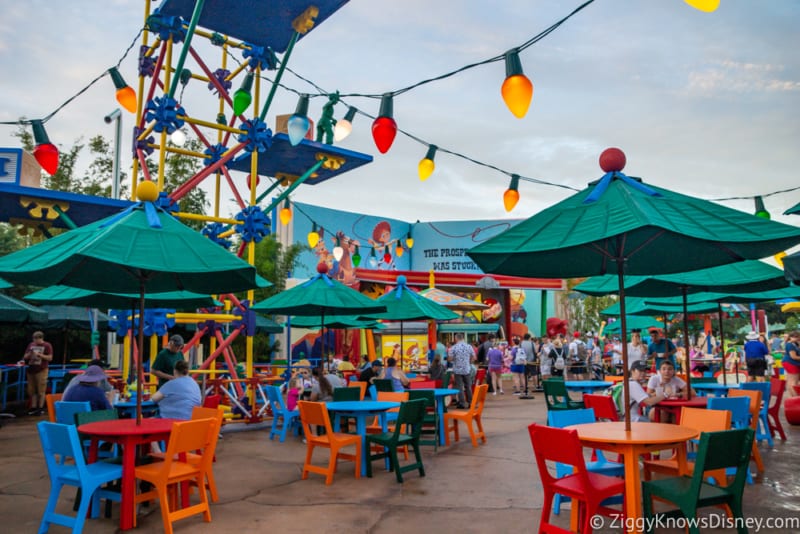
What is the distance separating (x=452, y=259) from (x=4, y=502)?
29.8m

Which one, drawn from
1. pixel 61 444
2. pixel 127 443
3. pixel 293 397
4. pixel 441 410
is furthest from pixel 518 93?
pixel 293 397

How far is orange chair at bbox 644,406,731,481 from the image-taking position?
5156 millimetres

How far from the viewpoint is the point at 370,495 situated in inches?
247

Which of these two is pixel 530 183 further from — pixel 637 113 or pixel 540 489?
pixel 540 489

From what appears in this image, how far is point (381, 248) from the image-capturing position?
31.1 meters

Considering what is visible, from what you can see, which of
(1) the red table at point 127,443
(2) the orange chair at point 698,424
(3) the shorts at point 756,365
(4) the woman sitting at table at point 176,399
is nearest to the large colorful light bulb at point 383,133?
(4) the woman sitting at table at point 176,399

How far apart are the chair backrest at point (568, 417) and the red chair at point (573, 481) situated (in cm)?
52

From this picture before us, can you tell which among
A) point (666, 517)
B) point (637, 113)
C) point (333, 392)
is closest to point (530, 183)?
point (637, 113)

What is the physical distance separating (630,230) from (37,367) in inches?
532

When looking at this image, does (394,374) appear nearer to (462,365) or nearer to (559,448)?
(462,365)

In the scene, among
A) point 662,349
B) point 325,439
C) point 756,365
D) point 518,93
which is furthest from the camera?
point 756,365

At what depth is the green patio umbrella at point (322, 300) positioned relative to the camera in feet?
31.3

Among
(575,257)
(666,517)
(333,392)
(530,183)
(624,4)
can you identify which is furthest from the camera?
(530,183)

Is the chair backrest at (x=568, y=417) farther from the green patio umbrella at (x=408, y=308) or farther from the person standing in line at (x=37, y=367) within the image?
the person standing in line at (x=37, y=367)
